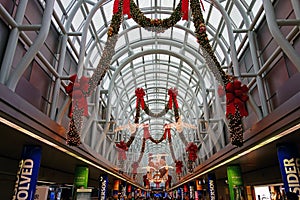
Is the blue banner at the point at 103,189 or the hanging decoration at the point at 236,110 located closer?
the hanging decoration at the point at 236,110

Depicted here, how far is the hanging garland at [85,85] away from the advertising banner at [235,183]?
29.2ft

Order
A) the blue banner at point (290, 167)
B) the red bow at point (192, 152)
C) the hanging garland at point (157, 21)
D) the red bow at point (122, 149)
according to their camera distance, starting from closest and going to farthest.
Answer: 1. the blue banner at point (290, 167)
2. the hanging garland at point (157, 21)
3. the red bow at point (122, 149)
4. the red bow at point (192, 152)

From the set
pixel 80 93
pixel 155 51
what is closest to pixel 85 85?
pixel 80 93

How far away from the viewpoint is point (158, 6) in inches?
790

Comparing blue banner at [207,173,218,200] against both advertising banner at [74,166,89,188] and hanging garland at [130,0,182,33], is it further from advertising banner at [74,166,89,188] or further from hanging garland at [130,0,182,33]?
hanging garland at [130,0,182,33]

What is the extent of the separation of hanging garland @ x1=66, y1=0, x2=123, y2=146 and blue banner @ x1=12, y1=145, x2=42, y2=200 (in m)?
1.27

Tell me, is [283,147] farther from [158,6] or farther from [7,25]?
[158,6]

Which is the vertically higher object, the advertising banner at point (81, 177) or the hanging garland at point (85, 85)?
the hanging garland at point (85, 85)

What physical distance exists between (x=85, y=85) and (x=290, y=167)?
7.84 metres

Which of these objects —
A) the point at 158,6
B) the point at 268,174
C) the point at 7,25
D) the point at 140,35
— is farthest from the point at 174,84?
the point at 7,25

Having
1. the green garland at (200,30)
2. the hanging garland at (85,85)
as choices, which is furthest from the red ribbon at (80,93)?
the green garland at (200,30)

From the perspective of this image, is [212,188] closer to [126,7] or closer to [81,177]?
[81,177]

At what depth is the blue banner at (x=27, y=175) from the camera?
7.57 m

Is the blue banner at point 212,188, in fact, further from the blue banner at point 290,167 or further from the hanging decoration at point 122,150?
the blue banner at point 290,167
